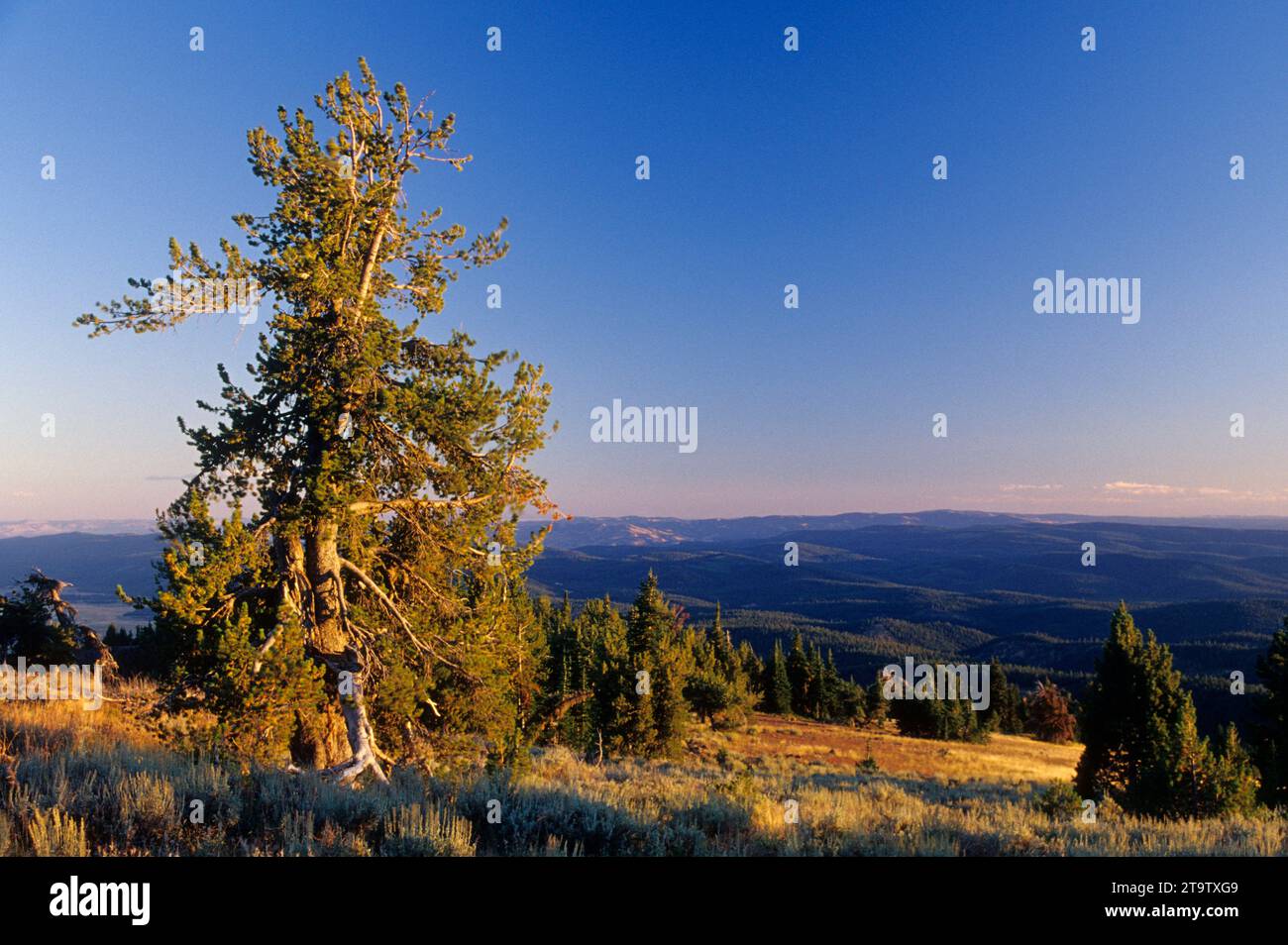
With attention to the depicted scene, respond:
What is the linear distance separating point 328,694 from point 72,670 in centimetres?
822

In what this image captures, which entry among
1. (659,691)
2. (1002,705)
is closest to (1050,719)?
(1002,705)

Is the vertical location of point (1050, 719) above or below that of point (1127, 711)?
below

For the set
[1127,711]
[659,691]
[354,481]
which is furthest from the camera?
[659,691]

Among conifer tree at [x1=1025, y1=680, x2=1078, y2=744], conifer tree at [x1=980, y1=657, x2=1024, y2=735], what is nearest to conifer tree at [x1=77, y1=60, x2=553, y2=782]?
conifer tree at [x1=980, y1=657, x2=1024, y2=735]

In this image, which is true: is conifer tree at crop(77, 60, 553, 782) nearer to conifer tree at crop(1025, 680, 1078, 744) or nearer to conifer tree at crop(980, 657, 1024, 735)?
conifer tree at crop(980, 657, 1024, 735)

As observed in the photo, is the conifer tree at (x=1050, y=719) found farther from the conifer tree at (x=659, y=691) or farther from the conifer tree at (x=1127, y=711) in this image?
the conifer tree at (x=659, y=691)

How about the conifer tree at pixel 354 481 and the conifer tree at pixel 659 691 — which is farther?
the conifer tree at pixel 659 691

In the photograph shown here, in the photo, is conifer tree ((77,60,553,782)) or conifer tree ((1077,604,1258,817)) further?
conifer tree ((1077,604,1258,817))

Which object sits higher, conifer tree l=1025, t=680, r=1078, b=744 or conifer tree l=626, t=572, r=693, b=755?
conifer tree l=626, t=572, r=693, b=755

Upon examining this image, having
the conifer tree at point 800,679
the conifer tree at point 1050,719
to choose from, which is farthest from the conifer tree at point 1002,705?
the conifer tree at point 800,679

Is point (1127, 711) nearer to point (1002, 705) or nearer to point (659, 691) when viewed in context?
point (659, 691)
